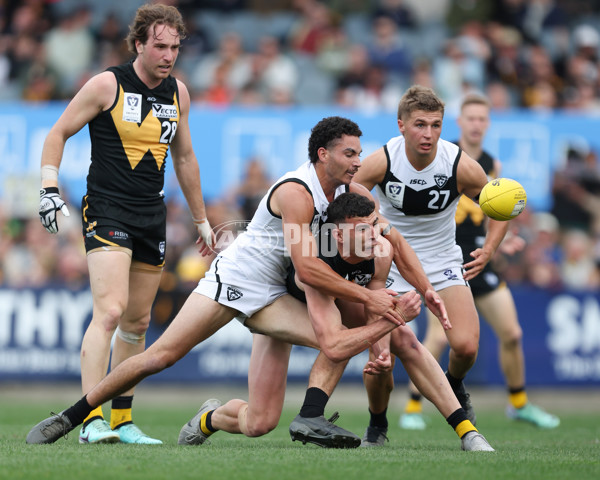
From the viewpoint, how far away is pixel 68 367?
1258cm

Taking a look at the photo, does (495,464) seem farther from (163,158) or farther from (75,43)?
(75,43)

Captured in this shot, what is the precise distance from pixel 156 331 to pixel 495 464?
7781 mm

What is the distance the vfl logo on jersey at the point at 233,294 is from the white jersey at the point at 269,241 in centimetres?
14

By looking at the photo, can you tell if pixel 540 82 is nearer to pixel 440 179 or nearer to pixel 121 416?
pixel 440 179

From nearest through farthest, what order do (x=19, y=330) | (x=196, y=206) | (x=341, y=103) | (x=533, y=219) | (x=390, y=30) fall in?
(x=196, y=206), (x=19, y=330), (x=533, y=219), (x=341, y=103), (x=390, y=30)

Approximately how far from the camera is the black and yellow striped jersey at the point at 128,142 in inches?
274

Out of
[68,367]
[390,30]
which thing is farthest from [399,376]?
[390,30]

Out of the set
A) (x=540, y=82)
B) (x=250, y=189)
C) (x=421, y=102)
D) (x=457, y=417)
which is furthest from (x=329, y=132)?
(x=540, y=82)

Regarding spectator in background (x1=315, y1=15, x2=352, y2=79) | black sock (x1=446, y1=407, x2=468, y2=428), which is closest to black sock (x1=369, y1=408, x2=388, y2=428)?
black sock (x1=446, y1=407, x2=468, y2=428)

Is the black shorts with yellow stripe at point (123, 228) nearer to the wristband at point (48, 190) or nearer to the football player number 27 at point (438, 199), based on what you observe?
the wristband at point (48, 190)

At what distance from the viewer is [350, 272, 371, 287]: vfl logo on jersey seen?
657 cm

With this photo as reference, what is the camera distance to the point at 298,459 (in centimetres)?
574

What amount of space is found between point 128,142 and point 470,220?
3.94m

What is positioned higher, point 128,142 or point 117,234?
point 128,142
